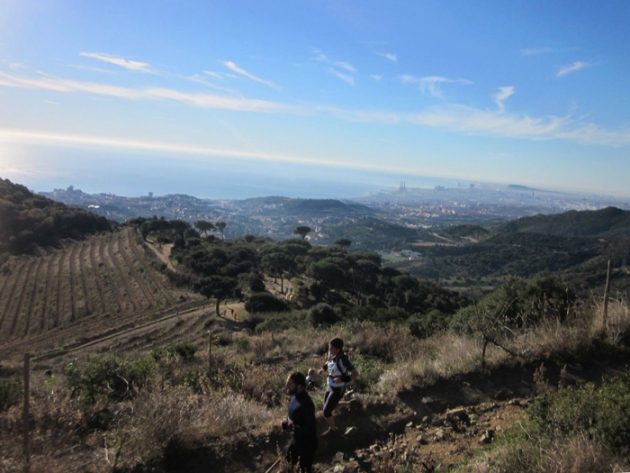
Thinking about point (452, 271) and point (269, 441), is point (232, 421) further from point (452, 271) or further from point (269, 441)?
point (452, 271)

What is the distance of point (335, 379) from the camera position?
12.6 ft

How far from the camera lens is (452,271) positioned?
54.8 m

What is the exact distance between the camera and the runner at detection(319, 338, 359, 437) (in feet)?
12.3

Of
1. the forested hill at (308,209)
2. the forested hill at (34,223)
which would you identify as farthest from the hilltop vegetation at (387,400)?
the forested hill at (308,209)

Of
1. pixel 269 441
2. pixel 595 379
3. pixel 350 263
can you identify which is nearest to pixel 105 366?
pixel 269 441

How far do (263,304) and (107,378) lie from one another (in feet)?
51.6

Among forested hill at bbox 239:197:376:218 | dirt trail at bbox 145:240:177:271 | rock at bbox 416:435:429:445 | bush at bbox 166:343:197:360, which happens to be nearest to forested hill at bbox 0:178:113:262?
dirt trail at bbox 145:240:177:271

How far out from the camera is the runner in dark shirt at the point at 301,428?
3.02m

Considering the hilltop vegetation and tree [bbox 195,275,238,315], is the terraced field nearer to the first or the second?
tree [bbox 195,275,238,315]

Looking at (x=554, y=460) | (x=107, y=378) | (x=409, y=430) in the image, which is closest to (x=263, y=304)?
(x=107, y=378)

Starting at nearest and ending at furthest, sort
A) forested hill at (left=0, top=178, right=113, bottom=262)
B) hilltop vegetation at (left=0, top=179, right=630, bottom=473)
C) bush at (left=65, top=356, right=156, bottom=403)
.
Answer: hilltop vegetation at (left=0, top=179, right=630, bottom=473) < bush at (left=65, top=356, right=156, bottom=403) < forested hill at (left=0, top=178, right=113, bottom=262)

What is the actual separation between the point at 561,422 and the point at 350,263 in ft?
92.1

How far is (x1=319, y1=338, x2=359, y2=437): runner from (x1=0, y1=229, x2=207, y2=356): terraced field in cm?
1513

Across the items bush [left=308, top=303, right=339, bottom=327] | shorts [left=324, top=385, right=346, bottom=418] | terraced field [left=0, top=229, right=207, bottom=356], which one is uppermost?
shorts [left=324, top=385, right=346, bottom=418]
